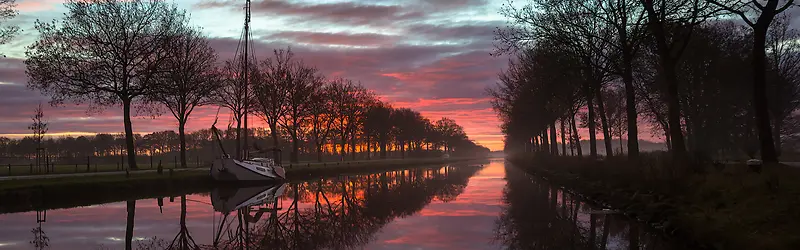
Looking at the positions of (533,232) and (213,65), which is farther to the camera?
(213,65)

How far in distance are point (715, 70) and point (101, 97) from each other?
43.9 metres

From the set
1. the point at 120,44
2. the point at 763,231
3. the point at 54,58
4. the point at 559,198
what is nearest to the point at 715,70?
the point at 559,198

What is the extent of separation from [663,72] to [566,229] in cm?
2570

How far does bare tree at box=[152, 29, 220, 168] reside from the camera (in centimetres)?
4344

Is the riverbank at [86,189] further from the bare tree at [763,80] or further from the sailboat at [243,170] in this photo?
the bare tree at [763,80]

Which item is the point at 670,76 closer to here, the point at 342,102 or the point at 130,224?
the point at 130,224

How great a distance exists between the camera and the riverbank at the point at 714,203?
37.1 ft

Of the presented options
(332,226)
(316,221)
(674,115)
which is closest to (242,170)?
(316,221)

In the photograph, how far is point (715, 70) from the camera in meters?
42.9

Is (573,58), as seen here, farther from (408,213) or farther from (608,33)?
(408,213)

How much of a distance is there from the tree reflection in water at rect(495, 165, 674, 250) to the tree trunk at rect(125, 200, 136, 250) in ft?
30.7

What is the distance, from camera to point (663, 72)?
38.4 metres

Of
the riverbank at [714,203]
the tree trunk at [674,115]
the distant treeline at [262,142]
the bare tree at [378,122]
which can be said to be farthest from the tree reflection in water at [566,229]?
the distant treeline at [262,142]

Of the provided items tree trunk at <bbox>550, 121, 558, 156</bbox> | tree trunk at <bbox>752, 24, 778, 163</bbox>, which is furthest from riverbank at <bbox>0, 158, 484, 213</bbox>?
tree trunk at <bbox>550, 121, 558, 156</bbox>
